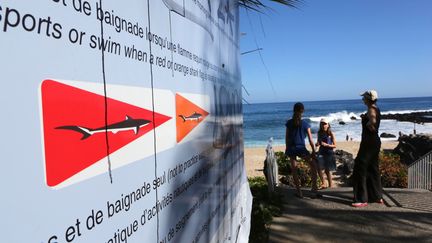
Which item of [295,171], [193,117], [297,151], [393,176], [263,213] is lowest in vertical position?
[393,176]

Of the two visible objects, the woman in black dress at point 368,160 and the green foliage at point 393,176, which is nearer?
the woman in black dress at point 368,160

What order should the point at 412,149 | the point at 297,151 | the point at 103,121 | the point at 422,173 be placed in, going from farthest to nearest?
the point at 412,149
the point at 422,173
the point at 297,151
the point at 103,121

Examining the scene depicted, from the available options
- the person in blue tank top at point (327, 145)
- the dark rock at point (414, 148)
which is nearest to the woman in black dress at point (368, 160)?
the person in blue tank top at point (327, 145)

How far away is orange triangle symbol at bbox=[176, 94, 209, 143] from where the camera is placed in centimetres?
157

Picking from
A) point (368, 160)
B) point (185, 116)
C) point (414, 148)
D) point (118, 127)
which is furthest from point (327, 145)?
point (414, 148)

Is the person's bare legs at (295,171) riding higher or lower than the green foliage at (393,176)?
higher

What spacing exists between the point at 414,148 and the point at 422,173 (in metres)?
11.6

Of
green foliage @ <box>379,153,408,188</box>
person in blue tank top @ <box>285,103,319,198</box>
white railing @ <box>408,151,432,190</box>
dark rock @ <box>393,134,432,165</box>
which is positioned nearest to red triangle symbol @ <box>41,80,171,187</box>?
person in blue tank top @ <box>285,103,319,198</box>

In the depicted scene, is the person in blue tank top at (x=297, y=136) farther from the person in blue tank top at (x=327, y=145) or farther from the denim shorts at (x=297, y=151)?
the person in blue tank top at (x=327, y=145)

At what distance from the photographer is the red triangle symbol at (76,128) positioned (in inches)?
31.3

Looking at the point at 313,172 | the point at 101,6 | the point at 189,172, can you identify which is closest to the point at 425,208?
the point at 313,172

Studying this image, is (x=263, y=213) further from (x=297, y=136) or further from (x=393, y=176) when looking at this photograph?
(x=393, y=176)

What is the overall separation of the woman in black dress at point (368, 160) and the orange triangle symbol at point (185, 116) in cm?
462

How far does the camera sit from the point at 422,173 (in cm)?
877
